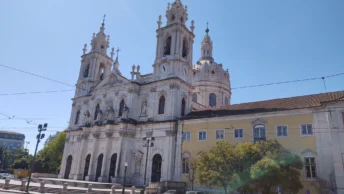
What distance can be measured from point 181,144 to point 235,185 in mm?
11191

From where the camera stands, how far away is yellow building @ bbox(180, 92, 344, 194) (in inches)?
924

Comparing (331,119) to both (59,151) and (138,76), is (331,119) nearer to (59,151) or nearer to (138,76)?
(138,76)

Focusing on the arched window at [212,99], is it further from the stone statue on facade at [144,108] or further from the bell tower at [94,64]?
the bell tower at [94,64]

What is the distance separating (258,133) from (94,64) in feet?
102

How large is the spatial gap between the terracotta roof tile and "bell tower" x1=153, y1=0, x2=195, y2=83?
6.71m

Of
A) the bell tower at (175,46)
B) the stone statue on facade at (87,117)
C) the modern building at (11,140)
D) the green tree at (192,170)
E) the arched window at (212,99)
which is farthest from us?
the modern building at (11,140)

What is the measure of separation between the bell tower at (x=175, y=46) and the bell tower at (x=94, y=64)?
13614 mm

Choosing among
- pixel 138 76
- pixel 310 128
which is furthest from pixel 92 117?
pixel 310 128

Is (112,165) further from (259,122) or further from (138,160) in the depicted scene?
(259,122)

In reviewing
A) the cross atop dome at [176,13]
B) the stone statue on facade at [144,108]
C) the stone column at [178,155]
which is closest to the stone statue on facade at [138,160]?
the stone statue on facade at [144,108]

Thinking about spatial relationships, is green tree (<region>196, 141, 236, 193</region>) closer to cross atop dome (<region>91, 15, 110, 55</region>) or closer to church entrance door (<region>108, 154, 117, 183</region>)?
church entrance door (<region>108, 154, 117, 183</region>)

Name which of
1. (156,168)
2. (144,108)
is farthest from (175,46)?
(156,168)

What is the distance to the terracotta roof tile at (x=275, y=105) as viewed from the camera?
2488cm

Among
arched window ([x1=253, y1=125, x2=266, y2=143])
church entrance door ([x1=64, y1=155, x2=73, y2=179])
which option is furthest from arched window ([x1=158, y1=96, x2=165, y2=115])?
church entrance door ([x1=64, y1=155, x2=73, y2=179])
